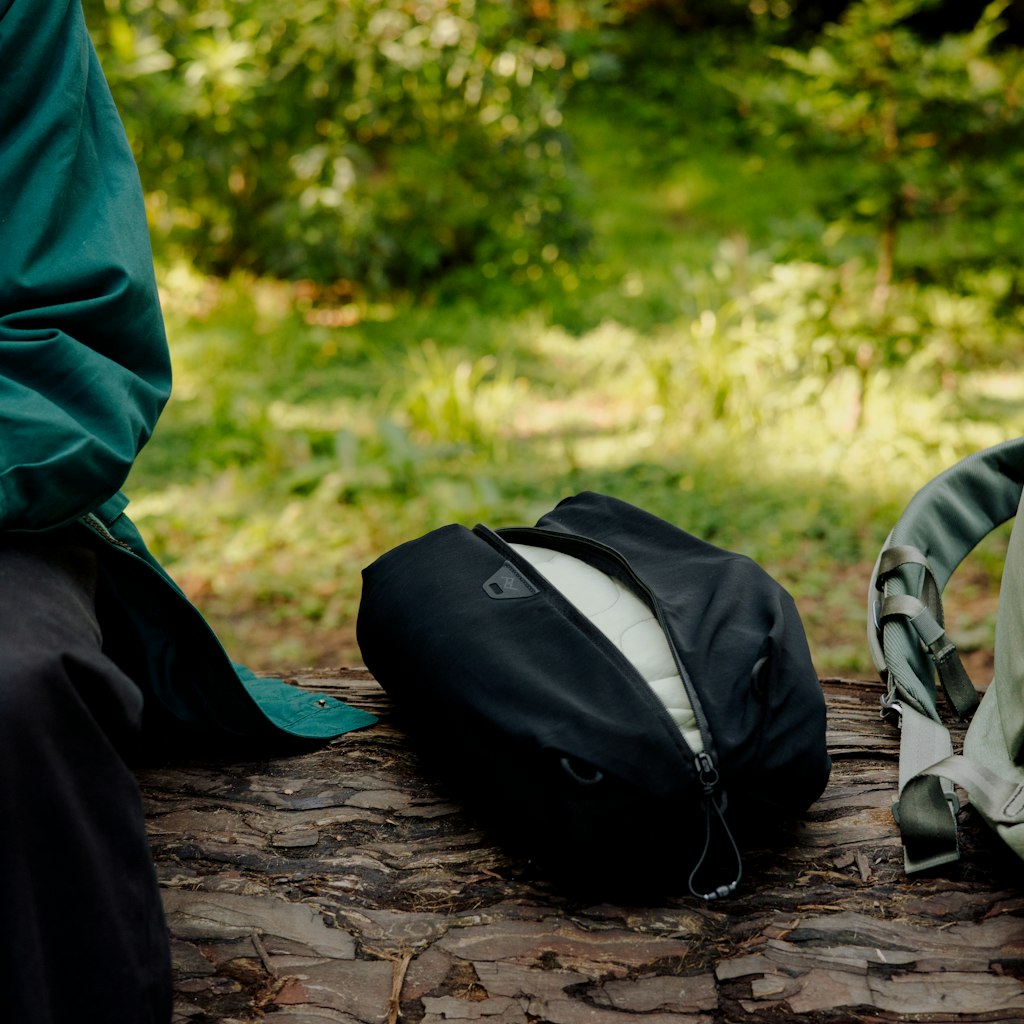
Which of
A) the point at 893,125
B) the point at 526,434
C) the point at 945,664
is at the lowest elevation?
the point at 526,434

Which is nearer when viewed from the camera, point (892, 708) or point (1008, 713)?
point (1008, 713)

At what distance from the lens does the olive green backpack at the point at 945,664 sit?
1.41m

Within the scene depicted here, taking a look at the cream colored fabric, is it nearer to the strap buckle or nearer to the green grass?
the strap buckle

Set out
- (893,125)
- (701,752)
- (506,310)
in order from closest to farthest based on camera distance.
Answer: (701,752) < (893,125) < (506,310)

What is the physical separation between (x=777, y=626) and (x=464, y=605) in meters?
0.47

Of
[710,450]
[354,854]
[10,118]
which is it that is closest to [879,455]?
[710,450]

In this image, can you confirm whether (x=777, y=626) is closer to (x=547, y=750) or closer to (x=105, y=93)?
(x=547, y=750)

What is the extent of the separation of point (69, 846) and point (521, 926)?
62 cm

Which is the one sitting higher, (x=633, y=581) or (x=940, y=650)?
(x=633, y=581)

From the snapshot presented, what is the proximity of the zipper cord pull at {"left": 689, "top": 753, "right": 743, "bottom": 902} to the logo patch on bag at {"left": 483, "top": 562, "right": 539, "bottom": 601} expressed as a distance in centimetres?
41

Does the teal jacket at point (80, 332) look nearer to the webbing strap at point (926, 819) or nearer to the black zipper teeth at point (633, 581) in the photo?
the black zipper teeth at point (633, 581)

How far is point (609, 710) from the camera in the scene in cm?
136

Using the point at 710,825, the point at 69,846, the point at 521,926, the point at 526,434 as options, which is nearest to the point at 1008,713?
the point at 710,825

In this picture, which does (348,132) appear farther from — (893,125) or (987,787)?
(987,787)
